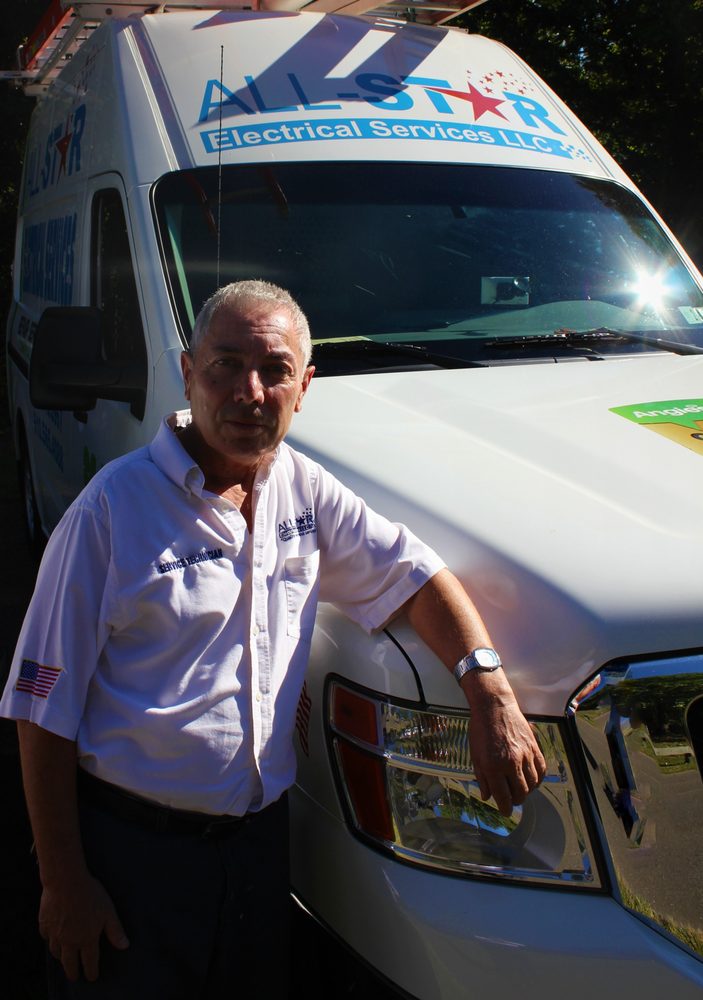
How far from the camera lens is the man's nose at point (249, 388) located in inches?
84.2

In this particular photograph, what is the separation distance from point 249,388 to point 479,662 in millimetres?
677

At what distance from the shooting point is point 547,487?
2.25m

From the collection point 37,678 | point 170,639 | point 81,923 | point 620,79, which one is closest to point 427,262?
point 170,639

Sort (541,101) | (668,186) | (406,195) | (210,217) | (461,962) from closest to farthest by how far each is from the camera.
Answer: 1. (461,962)
2. (210,217)
3. (406,195)
4. (541,101)
5. (668,186)

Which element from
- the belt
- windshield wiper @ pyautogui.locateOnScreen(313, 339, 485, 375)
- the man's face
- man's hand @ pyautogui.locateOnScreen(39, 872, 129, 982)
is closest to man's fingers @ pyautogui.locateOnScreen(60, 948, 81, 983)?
man's hand @ pyautogui.locateOnScreen(39, 872, 129, 982)

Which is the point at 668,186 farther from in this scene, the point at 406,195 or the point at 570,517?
the point at 570,517

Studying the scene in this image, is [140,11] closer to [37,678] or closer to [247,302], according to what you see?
[247,302]

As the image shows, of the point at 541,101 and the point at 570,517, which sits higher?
the point at 541,101

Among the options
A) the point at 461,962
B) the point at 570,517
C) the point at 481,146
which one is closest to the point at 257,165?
the point at 481,146

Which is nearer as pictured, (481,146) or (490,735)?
(490,735)

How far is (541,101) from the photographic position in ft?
13.9

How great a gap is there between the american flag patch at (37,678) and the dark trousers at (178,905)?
0.25 m

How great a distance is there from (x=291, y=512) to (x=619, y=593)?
680 millimetres

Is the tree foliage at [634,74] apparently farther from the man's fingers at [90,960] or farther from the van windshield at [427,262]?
the man's fingers at [90,960]
